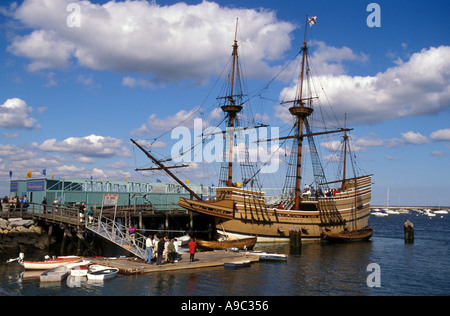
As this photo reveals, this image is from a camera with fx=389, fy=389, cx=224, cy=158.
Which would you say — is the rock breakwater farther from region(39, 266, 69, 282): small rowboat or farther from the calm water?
region(39, 266, 69, 282): small rowboat

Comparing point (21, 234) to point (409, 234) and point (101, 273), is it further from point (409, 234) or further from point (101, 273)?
point (409, 234)

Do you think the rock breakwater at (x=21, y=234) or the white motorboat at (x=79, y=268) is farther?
the rock breakwater at (x=21, y=234)

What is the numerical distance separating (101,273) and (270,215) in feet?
91.3

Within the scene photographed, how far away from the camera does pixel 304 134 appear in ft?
184

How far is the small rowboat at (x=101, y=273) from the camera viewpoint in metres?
22.7

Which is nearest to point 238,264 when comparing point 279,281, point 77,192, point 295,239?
point 279,281

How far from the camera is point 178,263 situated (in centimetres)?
2598

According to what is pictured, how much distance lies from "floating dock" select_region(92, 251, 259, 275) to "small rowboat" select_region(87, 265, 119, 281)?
0.96 metres

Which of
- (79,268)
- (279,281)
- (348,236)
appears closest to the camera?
(79,268)

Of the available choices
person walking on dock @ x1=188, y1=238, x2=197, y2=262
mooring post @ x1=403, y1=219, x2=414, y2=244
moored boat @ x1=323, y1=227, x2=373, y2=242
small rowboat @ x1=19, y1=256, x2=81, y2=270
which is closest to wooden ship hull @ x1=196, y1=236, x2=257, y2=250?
person walking on dock @ x1=188, y1=238, x2=197, y2=262

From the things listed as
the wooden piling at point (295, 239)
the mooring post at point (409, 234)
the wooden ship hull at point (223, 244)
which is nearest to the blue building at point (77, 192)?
the wooden ship hull at point (223, 244)

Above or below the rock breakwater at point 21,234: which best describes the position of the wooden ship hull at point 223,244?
below

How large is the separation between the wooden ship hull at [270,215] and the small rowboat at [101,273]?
2046 centimetres

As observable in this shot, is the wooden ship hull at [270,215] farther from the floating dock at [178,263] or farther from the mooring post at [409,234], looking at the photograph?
the floating dock at [178,263]
